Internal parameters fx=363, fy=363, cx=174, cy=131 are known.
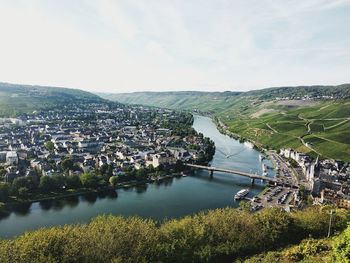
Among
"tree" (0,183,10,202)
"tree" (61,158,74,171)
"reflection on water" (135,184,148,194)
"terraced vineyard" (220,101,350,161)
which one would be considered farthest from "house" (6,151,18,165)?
"terraced vineyard" (220,101,350,161)

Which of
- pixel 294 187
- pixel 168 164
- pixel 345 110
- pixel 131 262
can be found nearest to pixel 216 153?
pixel 168 164

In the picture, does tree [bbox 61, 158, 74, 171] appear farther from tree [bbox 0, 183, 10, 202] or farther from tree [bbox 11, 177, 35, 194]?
tree [bbox 0, 183, 10, 202]

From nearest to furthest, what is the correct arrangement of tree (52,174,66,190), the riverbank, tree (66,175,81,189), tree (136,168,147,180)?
1. the riverbank
2. tree (52,174,66,190)
3. tree (66,175,81,189)
4. tree (136,168,147,180)

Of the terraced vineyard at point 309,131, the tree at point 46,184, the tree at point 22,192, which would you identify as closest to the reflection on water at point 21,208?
the tree at point 22,192

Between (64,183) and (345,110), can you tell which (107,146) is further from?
(345,110)

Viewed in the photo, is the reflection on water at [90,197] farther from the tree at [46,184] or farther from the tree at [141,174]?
the tree at [141,174]

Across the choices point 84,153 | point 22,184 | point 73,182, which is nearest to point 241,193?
point 73,182
